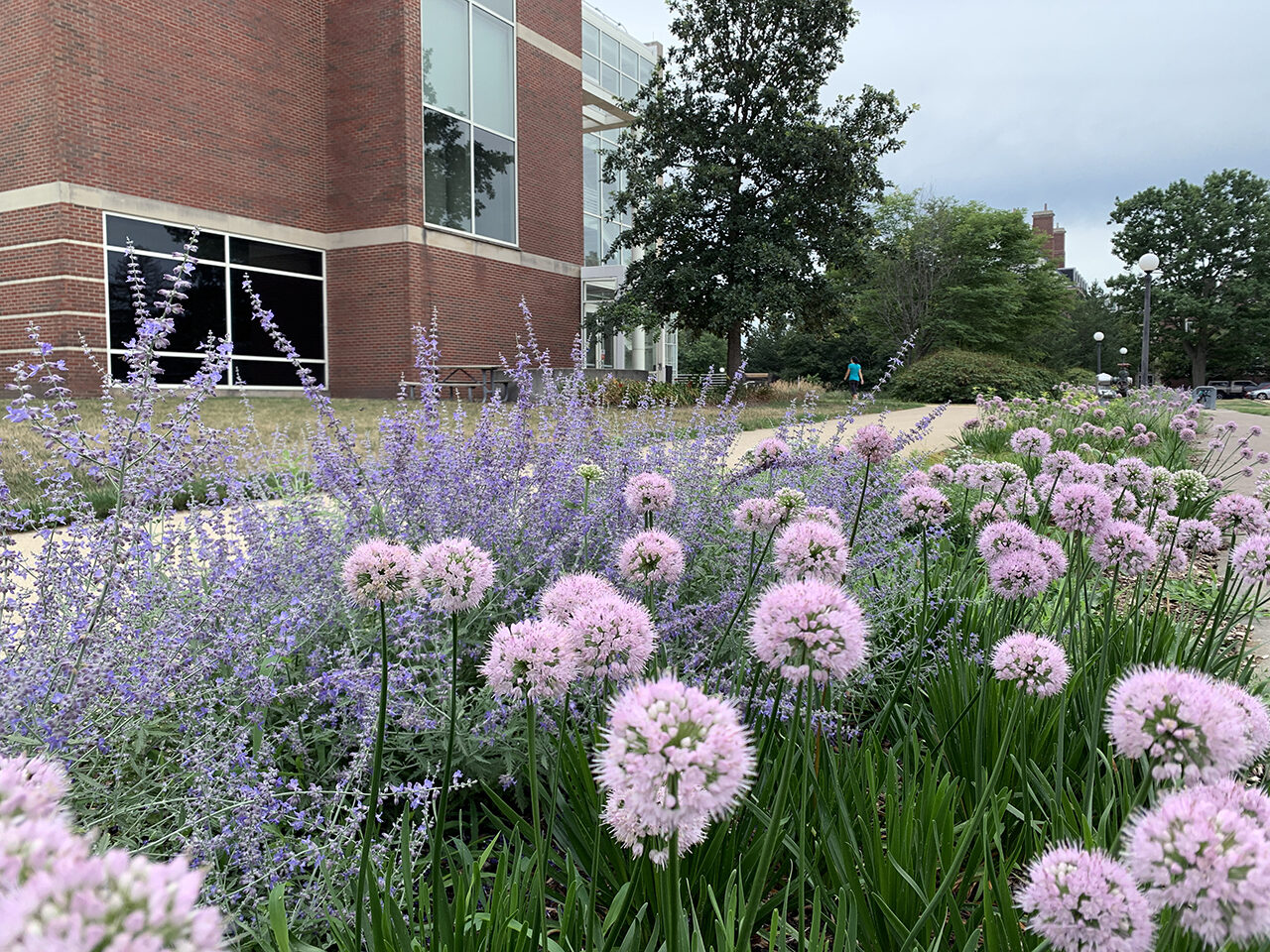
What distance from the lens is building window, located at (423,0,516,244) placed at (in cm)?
1811

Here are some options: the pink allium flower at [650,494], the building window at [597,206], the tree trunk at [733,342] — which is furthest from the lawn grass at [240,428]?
the building window at [597,206]

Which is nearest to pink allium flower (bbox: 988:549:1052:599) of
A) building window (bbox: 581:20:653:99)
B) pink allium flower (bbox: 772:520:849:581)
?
pink allium flower (bbox: 772:520:849:581)

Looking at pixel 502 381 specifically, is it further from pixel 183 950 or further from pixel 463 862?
pixel 183 950

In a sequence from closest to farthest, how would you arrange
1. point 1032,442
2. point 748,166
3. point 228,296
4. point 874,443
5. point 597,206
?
point 874,443 < point 1032,442 < point 228,296 < point 748,166 < point 597,206

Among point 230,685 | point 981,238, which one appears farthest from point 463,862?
point 981,238

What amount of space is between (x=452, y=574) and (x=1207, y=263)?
2550 inches

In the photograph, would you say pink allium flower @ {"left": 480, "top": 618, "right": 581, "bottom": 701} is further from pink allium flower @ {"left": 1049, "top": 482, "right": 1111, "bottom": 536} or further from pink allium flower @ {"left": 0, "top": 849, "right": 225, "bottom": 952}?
pink allium flower @ {"left": 1049, "top": 482, "right": 1111, "bottom": 536}

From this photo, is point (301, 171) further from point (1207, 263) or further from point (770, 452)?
point (1207, 263)

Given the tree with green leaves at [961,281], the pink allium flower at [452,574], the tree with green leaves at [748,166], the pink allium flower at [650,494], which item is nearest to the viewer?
the pink allium flower at [452,574]

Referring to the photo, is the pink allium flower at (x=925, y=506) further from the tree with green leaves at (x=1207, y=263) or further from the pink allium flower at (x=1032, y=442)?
the tree with green leaves at (x=1207, y=263)

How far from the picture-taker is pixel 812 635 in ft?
4.04

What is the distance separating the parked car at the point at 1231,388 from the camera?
62.5 m

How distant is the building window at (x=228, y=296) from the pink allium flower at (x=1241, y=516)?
14.5 metres

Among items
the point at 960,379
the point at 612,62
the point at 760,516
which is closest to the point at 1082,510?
the point at 760,516
